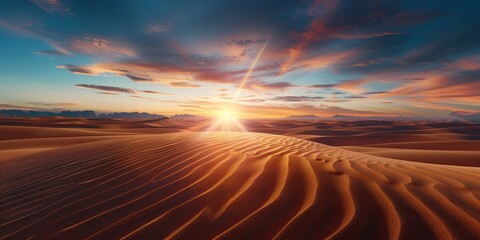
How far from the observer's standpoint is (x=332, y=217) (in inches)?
76.9

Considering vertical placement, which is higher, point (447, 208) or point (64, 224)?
point (447, 208)

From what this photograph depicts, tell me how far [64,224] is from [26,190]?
196cm

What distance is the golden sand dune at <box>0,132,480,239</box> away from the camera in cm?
183

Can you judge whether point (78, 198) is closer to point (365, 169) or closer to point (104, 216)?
point (104, 216)

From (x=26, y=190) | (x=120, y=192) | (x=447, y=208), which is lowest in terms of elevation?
(x=26, y=190)

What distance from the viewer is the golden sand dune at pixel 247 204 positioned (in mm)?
1827

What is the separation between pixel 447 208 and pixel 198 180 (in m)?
2.44

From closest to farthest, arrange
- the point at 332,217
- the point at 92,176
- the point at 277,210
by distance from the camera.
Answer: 1. the point at 332,217
2. the point at 277,210
3. the point at 92,176

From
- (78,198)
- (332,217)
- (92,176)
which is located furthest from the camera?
(92,176)

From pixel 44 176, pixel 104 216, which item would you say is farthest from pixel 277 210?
pixel 44 176

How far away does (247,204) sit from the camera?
Result: 226 cm

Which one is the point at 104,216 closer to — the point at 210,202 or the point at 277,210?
the point at 210,202

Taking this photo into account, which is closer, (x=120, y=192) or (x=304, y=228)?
(x=304, y=228)

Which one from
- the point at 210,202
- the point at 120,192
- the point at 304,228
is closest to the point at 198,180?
the point at 210,202
